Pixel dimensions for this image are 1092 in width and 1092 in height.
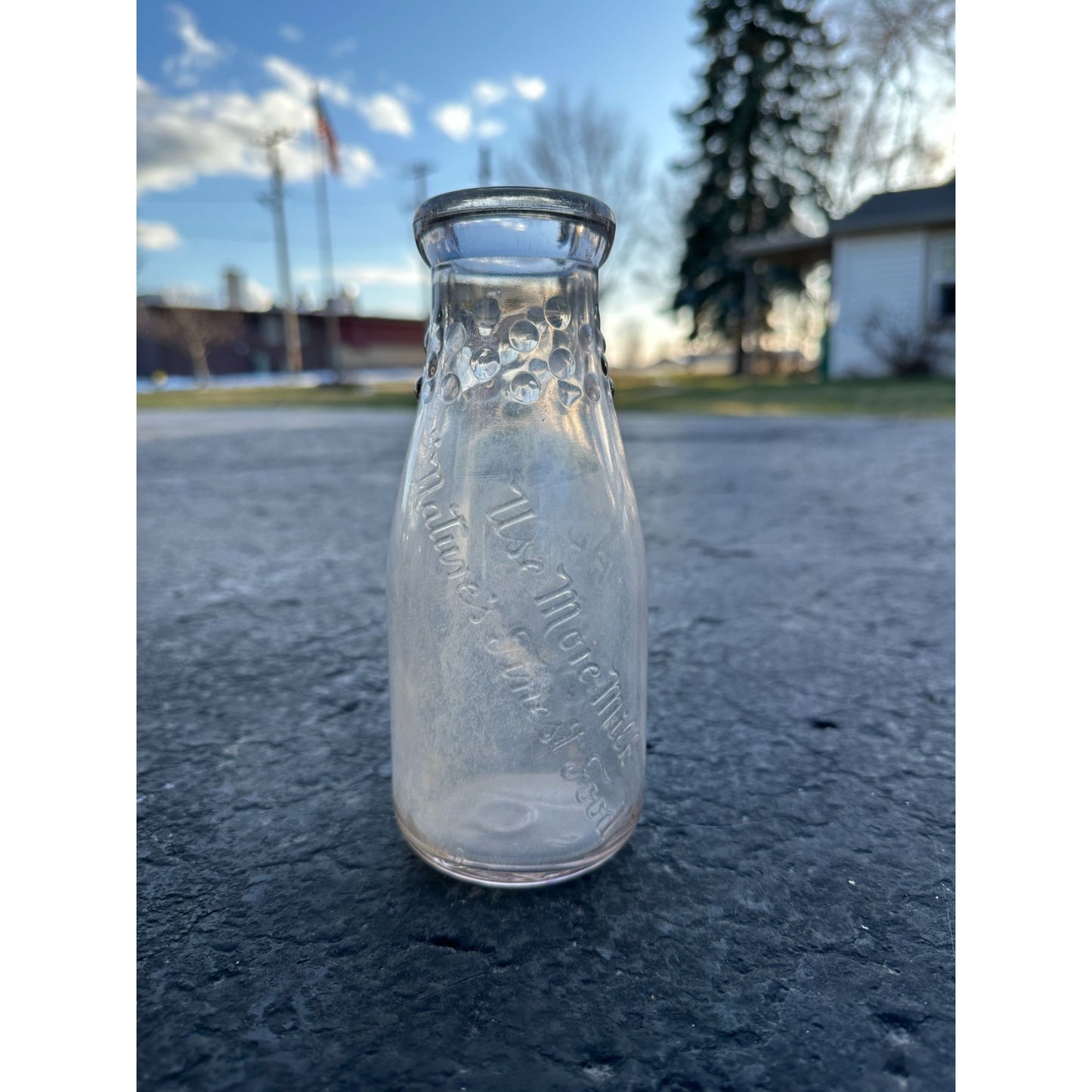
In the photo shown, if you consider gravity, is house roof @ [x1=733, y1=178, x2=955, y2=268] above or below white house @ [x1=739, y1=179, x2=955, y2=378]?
above

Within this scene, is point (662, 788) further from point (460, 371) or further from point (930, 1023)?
point (460, 371)

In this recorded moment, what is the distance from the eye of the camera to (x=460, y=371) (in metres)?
0.73

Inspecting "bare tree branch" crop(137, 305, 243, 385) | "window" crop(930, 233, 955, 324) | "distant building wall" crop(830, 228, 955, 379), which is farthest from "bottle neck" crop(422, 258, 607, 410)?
"bare tree branch" crop(137, 305, 243, 385)

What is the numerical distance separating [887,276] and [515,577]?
14709 mm

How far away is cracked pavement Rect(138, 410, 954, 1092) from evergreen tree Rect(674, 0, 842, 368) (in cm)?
1705

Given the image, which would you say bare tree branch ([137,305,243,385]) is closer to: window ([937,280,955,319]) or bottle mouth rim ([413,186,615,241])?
window ([937,280,955,319])

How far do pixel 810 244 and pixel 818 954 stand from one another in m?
15.1

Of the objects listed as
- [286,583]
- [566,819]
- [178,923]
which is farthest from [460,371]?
[286,583]

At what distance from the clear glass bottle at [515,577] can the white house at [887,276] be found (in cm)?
1314

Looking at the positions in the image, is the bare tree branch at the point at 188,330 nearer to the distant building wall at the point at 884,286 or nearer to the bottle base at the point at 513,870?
the distant building wall at the point at 884,286

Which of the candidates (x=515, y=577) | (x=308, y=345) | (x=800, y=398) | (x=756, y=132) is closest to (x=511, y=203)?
(x=515, y=577)

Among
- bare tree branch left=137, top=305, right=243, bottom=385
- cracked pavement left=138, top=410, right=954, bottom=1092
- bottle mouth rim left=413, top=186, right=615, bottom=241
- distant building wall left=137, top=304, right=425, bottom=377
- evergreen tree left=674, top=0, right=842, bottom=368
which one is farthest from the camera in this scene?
distant building wall left=137, top=304, right=425, bottom=377

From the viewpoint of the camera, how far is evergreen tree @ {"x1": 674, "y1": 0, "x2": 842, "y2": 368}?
1694cm

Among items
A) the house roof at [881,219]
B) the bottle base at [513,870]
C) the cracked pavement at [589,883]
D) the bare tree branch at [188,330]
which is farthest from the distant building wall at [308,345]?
the bottle base at [513,870]
